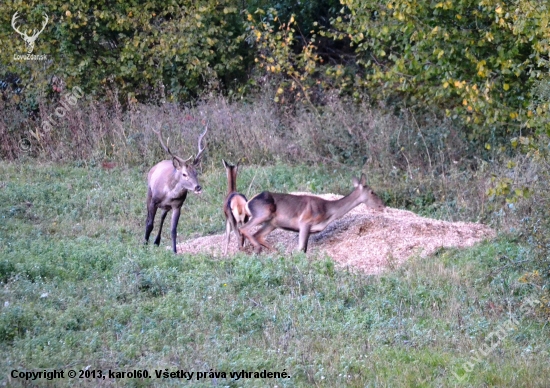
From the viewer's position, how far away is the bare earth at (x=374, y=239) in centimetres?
1095

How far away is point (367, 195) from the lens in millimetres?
12375

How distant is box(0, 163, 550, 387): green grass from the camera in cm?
691

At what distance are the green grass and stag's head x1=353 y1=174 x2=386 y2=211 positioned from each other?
1918mm

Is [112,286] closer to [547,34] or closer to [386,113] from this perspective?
[547,34]

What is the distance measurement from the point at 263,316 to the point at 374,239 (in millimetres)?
3656

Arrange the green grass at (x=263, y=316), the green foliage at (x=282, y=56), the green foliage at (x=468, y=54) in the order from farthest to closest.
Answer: the green foliage at (x=282, y=56) < the green foliage at (x=468, y=54) < the green grass at (x=263, y=316)

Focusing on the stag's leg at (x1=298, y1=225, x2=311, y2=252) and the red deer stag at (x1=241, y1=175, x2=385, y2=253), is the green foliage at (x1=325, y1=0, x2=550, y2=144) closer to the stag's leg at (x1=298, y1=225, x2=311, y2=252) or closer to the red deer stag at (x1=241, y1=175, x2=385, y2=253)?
the red deer stag at (x1=241, y1=175, x2=385, y2=253)

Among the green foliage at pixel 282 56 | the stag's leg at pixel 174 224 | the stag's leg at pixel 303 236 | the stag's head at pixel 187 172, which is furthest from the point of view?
the green foliage at pixel 282 56

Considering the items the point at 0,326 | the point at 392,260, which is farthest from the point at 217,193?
the point at 0,326

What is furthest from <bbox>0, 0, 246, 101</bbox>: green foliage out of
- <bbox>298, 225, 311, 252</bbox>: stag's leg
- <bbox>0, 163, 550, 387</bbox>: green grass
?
<bbox>298, 225, 311, 252</bbox>: stag's leg

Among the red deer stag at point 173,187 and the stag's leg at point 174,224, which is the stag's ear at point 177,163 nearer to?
the red deer stag at point 173,187

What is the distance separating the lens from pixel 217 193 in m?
15.4

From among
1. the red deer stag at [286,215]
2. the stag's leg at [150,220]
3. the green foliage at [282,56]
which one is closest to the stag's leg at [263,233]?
the red deer stag at [286,215]

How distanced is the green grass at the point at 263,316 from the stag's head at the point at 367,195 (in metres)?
1.92
